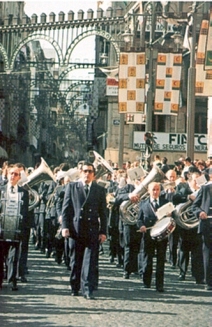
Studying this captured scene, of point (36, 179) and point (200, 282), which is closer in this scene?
point (200, 282)

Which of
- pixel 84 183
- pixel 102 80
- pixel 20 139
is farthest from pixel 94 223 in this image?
pixel 20 139

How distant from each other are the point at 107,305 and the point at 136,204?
4.85 metres

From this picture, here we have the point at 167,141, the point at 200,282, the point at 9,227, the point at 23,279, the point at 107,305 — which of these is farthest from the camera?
the point at 167,141

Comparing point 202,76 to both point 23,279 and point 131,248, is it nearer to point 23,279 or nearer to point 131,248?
point 131,248

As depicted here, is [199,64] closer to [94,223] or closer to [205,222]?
[205,222]

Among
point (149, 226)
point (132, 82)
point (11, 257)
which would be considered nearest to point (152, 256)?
point (149, 226)

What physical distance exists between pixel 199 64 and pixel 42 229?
569 centimetres

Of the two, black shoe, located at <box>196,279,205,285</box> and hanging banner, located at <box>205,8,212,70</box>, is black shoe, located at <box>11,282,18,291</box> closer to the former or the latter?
black shoe, located at <box>196,279,205,285</box>

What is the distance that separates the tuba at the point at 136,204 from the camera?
1580 centimetres

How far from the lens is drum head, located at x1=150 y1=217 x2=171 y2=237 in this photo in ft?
46.4

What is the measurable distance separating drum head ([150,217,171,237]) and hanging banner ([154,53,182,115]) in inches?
501

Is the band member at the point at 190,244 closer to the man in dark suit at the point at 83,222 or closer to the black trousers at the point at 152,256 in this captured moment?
the black trousers at the point at 152,256

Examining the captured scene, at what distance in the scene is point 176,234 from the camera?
730 inches

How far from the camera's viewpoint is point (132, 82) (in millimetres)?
28812
